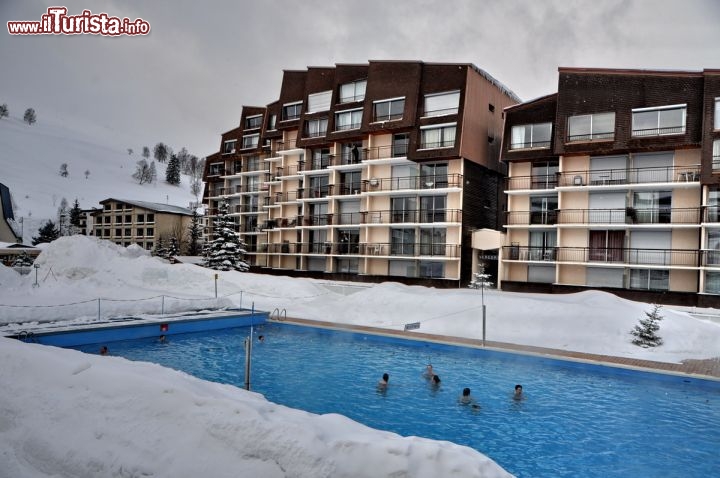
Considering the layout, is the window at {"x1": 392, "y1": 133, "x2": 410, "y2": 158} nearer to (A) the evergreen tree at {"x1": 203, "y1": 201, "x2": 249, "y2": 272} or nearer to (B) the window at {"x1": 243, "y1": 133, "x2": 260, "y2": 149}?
(A) the evergreen tree at {"x1": 203, "y1": 201, "x2": 249, "y2": 272}

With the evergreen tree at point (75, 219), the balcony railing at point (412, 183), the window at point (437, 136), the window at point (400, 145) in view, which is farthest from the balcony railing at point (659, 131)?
the evergreen tree at point (75, 219)

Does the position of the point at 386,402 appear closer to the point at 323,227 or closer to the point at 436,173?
the point at 436,173

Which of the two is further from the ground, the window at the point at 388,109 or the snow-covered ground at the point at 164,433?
the window at the point at 388,109

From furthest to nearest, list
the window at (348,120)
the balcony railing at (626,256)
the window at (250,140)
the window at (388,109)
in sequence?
1. the window at (250,140)
2. the window at (348,120)
3. the window at (388,109)
4. the balcony railing at (626,256)

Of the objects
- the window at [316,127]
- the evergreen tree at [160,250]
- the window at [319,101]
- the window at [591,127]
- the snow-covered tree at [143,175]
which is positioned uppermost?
the snow-covered tree at [143,175]

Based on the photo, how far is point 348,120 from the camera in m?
41.3

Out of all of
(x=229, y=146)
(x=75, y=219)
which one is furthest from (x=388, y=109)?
(x=75, y=219)

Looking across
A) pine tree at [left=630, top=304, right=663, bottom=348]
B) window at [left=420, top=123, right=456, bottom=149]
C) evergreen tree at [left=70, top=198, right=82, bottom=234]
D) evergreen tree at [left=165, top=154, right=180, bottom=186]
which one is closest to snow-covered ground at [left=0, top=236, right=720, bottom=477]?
pine tree at [left=630, top=304, right=663, bottom=348]

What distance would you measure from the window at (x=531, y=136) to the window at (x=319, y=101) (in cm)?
1783

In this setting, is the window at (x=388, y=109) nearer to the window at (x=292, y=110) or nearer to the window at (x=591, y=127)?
the window at (x=292, y=110)

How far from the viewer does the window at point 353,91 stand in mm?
40875

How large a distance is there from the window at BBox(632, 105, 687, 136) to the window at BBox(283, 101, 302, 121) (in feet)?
98.5

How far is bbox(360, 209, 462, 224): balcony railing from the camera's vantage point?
3488 centimetres

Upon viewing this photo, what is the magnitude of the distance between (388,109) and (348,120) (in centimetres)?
432
